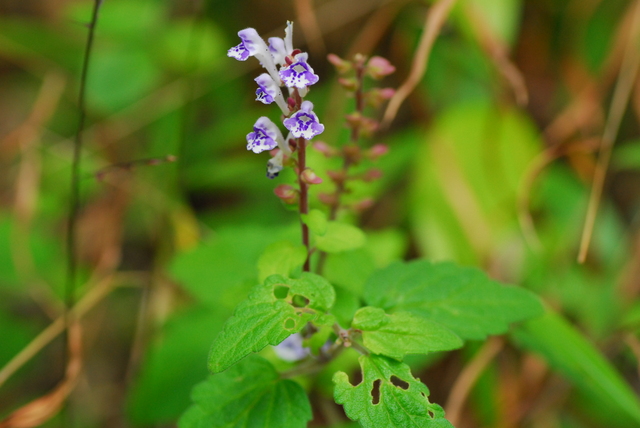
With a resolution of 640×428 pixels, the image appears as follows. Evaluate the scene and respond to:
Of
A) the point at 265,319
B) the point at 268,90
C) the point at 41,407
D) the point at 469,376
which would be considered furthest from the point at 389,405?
the point at 41,407

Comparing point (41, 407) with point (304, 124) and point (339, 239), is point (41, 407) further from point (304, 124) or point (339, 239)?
point (304, 124)

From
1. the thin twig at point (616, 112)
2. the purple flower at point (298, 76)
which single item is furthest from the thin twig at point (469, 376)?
the purple flower at point (298, 76)

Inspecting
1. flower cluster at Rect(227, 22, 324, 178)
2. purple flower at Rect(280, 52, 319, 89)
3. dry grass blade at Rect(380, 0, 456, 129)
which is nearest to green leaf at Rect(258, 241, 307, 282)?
flower cluster at Rect(227, 22, 324, 178)

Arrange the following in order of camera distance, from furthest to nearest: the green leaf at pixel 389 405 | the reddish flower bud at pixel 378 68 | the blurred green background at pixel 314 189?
the blurred green background at pixel 314 189, the reddish flower bud at pixel 378 68, the green leaf at pixel 389 405

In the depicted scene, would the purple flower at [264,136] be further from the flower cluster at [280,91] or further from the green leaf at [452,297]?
the green leaf at [452,297]

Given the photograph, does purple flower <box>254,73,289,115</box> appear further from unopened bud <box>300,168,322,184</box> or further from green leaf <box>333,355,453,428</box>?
green leaf <box>333,355,453,428</box>

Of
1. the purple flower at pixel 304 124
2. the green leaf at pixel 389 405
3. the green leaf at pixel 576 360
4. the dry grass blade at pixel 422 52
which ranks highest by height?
the dry grass blade at pixel 422 52
